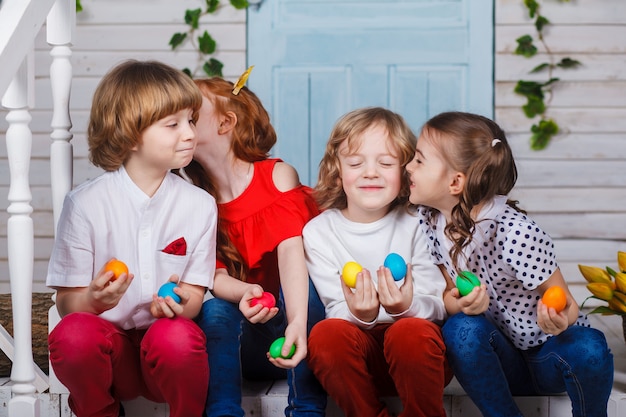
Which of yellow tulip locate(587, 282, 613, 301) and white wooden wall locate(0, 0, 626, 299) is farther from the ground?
white wooden wall locate(0, 0, 626, 299)

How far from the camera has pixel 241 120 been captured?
2332 millimetres

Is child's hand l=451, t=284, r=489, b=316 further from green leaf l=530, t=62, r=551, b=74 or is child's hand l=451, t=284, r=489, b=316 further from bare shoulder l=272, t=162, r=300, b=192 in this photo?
green leaf l=530, t=62, r=551, b=74

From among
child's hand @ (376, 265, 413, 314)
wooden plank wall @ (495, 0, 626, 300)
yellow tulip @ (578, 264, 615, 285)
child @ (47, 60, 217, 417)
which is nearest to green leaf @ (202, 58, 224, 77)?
wooden plank wall @ (495, 0, 626, 300)

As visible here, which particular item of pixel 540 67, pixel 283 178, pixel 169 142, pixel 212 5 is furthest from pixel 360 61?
pixel 169 142

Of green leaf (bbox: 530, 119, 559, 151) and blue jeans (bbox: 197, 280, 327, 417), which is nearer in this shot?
blue jeans (bbox: 197, 280, 327, 417)

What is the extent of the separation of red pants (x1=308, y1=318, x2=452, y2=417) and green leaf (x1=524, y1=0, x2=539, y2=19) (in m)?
2.41

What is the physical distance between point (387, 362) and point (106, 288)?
669 mm

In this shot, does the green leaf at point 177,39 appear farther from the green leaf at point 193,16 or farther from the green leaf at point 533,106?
the green leaf at point 533,106

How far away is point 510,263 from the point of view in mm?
1979

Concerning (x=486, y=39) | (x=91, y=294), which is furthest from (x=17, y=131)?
(x=486, y=39)

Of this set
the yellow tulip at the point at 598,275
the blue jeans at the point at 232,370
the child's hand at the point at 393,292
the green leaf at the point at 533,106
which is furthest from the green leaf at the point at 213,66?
the child's hand at the point at 393,292

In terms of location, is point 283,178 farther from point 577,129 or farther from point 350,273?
point 577,129

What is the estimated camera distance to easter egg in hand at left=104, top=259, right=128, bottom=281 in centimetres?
186

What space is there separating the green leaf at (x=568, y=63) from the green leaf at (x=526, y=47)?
14cm
